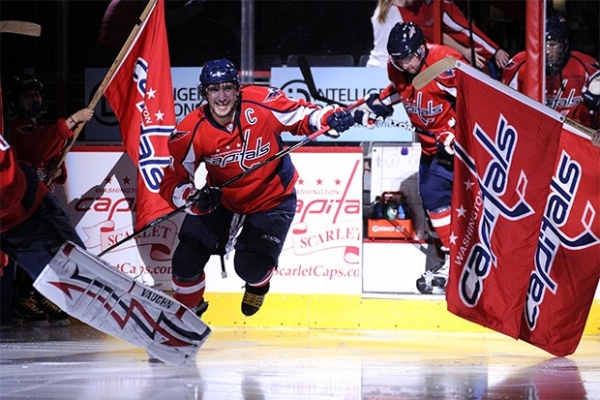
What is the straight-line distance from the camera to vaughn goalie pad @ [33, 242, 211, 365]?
603cm

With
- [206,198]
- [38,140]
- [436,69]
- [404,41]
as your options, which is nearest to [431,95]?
[404,41]

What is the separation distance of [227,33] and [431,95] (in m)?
1.80

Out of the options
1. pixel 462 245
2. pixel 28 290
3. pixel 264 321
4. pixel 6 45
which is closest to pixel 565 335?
pixel 462 245

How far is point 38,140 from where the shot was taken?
808 cm

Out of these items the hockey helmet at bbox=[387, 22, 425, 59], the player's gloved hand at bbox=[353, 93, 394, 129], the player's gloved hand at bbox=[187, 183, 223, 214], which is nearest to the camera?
the player's gloved hand at bbox=[187, 183, 223, 214]

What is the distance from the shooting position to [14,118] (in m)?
8.38

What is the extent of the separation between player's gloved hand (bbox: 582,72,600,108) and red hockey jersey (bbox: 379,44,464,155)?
0.96 m

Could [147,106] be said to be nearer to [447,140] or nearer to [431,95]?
[431,95]

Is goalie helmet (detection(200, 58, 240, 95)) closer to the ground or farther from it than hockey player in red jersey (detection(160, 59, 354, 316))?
farther from it

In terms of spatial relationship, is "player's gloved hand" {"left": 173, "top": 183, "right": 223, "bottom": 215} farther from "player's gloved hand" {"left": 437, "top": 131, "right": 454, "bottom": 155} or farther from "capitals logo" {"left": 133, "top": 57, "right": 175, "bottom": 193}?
"player's gloved hand" {"left": 437, "top": 131, "right": 454, "bottom": 155}

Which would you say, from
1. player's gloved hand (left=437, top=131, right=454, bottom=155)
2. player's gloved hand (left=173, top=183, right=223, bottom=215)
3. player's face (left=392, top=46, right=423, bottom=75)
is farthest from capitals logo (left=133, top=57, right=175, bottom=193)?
player's gloved hand (left=437, top=131, right=454, bottom=155)

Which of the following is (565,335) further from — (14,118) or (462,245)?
(14,118)

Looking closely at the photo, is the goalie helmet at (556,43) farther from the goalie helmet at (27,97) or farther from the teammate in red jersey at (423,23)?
the goalie helmet at (27,97)

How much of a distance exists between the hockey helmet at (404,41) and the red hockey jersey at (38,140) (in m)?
2.06
